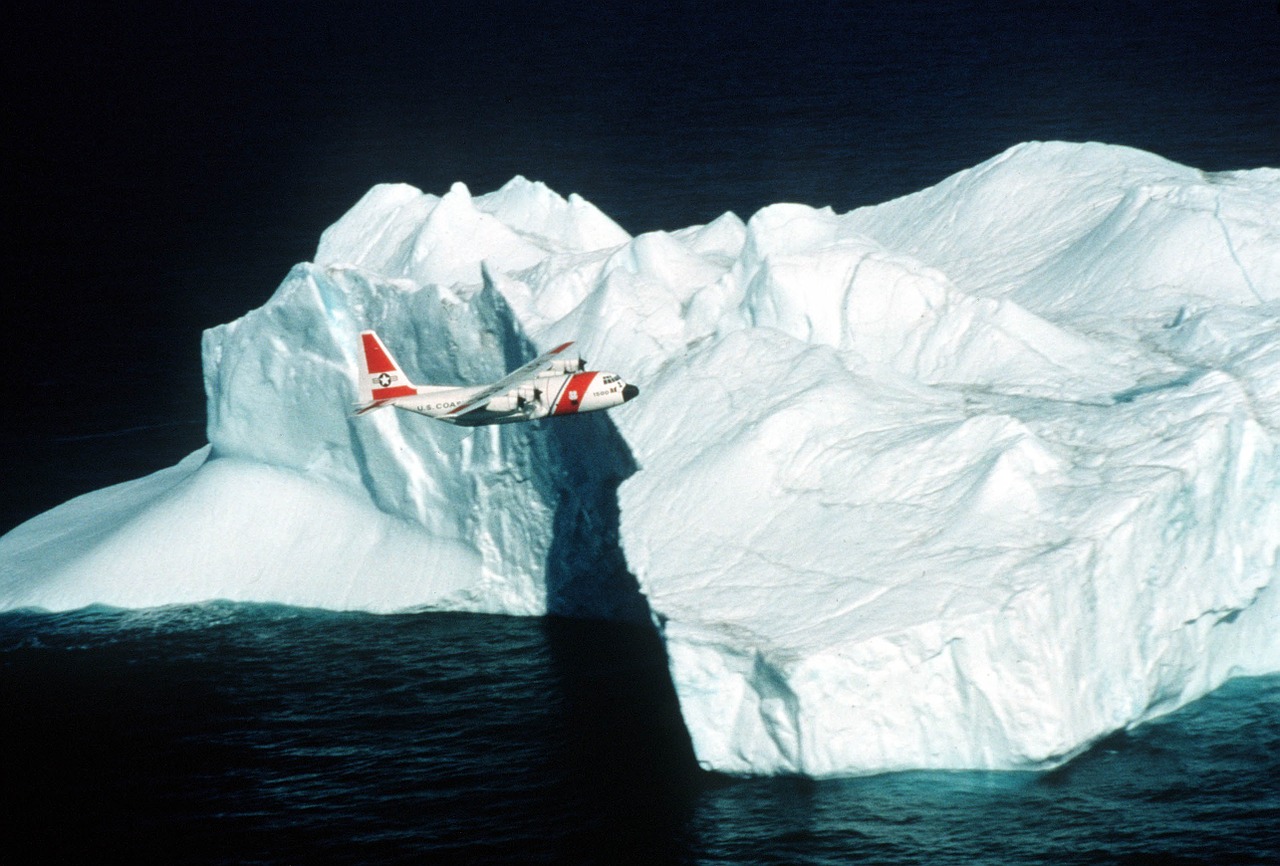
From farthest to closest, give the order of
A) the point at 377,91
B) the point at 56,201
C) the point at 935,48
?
1. the point at 377,91
2. the point at 935,48
3. the point at 56,201

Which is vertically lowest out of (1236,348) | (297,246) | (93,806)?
(93,806)

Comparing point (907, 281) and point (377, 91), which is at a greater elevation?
point (377, 91)

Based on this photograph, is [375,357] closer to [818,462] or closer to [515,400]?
[515,400]

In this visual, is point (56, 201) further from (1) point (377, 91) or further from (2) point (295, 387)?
(2) point (295, 387)

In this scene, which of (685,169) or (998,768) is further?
(685,169)

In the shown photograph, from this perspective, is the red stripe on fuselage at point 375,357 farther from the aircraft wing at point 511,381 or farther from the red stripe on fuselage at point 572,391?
the red stripe on fuselage at point 572,391

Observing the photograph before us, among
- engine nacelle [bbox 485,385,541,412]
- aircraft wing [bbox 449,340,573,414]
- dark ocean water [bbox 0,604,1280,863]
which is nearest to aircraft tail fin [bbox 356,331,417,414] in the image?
aircraft wing [bbox 449,340,573,414]

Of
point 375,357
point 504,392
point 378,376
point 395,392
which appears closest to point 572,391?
point 504,392

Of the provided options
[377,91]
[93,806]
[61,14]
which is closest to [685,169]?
[377,91]
